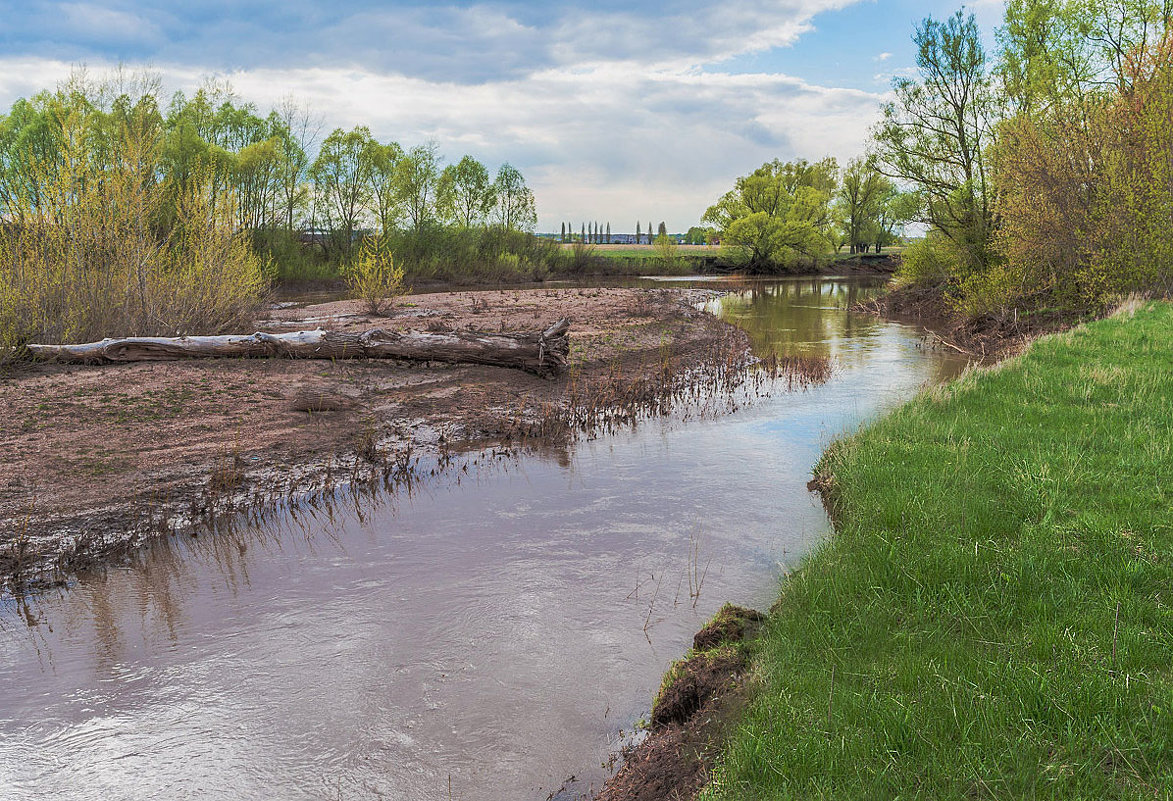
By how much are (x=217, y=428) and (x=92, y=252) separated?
6.63 meters

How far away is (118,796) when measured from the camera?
12.3ft

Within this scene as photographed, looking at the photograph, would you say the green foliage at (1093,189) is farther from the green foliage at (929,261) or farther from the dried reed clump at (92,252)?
the dried reed clump at (92,252)

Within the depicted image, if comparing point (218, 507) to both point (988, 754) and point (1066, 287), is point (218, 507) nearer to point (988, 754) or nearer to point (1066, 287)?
point (988, 754)

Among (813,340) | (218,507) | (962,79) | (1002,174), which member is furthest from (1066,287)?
(218,507)

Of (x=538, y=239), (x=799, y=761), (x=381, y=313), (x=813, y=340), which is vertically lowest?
(x=799, y=761)

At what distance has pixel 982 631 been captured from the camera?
13.5 ft

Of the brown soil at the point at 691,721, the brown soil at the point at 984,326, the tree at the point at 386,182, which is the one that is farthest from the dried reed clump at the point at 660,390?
the tree at the point at 386,182

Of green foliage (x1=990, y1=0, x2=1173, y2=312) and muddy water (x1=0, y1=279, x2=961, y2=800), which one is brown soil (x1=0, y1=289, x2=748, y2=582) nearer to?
muddy water (x1=0, y1=279, x2=961, y2=800)

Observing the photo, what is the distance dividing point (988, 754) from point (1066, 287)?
21707 millimetres

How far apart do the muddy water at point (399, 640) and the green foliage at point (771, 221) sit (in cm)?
5616

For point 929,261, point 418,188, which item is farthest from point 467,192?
point 929,261

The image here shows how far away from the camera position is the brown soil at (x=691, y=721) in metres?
3.48

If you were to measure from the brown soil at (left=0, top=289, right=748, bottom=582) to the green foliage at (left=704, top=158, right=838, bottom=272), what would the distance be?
48015 mm

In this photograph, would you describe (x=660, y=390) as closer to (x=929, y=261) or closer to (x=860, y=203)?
(x=929, y=261)
